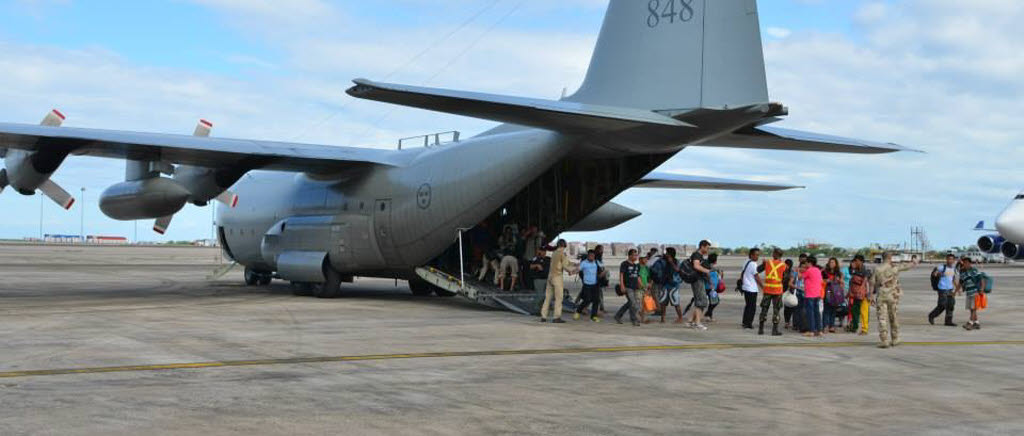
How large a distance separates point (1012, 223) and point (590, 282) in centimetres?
2668

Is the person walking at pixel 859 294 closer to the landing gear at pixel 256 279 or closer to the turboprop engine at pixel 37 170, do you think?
the turboprop engine at pixel 37 170

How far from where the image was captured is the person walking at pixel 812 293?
14484 millimetres

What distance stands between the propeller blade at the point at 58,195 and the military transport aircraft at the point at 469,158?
3cm

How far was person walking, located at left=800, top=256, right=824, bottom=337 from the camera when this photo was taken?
1448cm

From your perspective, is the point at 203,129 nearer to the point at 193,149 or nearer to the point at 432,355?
the point at 193,149

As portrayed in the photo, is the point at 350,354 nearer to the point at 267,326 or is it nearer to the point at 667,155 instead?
the point at 267,326

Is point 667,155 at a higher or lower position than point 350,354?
higher

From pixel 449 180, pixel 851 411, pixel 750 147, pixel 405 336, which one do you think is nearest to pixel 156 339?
pixel 405 336

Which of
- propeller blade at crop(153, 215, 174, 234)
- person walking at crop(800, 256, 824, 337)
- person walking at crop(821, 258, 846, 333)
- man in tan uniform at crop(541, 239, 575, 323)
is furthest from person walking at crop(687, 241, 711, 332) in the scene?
propeller blade at crop(153, 215, 174, 234)

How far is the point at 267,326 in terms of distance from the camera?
14.7 meters

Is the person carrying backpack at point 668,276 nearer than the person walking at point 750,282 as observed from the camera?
No

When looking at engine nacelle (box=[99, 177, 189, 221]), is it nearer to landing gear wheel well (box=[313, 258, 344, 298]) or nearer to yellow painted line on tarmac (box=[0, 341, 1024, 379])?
landing gear wheel well (box=[313, 258, 344, 298])

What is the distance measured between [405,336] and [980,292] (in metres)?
9.75

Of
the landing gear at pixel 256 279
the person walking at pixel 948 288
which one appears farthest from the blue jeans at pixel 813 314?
the landing gear at pixel 256 279
